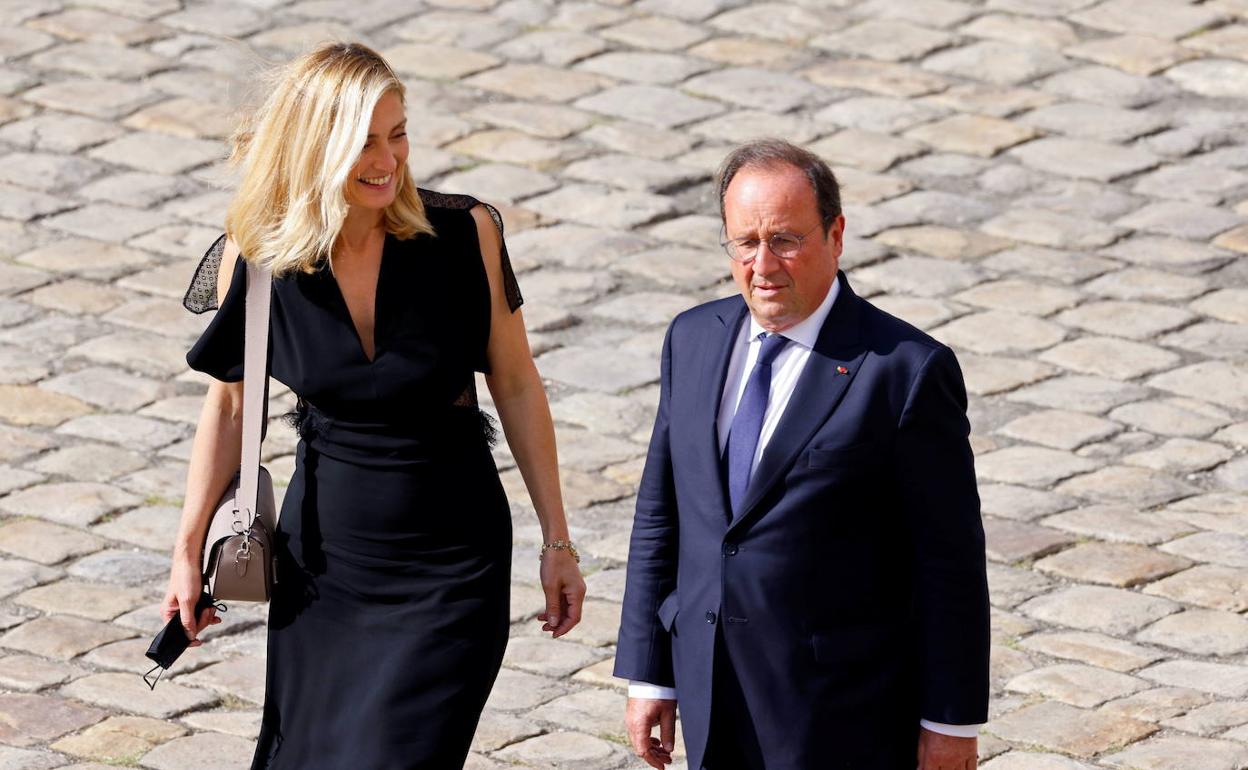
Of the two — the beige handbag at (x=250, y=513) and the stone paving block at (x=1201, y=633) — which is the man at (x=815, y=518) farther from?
the stone paving block at (x=1201, y=633)

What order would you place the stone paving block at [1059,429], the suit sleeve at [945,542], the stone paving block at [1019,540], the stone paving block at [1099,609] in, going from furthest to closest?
the stone paving block at [1059,429] → the stone paving block at [1019,540] → the stone paving block at [1099,609] → the suit sleeve at [945,542]

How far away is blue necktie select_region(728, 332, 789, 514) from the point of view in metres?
3.83


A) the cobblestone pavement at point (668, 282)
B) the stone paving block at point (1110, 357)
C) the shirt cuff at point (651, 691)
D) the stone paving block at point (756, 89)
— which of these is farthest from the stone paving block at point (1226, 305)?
the shirt cuff at point (651, 691)

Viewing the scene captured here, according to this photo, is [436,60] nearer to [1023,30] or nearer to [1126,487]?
[1023,30]

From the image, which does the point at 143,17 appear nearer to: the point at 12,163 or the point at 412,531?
the point at 12,163

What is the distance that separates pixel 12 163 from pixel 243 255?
5667mm

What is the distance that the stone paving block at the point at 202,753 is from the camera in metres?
5.37

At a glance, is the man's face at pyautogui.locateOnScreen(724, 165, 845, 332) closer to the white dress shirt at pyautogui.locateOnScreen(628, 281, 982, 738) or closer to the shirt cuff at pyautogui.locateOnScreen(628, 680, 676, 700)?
the white dress shirt at pyautogui.locateOnScreen(628, 281, 982, 738)

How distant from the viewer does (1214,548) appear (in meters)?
6.54

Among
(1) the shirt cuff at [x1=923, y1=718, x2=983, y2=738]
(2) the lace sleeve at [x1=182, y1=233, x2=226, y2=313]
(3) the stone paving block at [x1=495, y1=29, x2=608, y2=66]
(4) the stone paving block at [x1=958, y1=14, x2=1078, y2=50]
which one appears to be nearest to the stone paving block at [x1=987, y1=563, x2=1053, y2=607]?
(1) the shirt cuff at [x1=923, y1=718, x2=983, y2=738]

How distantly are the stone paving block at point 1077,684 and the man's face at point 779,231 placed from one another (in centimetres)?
227

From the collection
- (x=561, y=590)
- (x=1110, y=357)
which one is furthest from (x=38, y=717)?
(x=1110, y=357)

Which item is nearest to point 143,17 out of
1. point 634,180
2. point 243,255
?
point 634,180

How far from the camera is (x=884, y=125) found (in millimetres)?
9766
